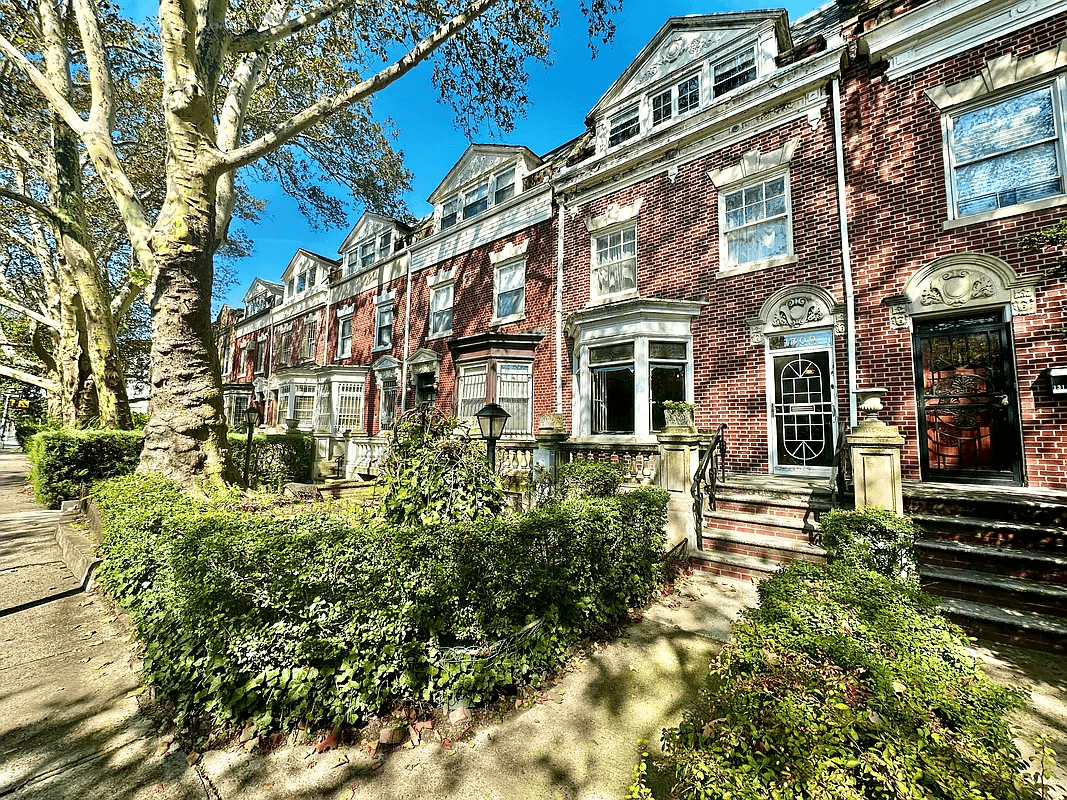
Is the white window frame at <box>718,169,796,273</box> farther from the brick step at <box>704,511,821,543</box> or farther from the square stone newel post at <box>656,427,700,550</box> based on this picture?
the brick step at <box>704,511,821,543</box>

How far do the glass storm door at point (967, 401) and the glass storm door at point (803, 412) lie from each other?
1.35m

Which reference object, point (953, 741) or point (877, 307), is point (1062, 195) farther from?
point (953, 741)

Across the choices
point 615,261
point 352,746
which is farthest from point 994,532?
point 615,261

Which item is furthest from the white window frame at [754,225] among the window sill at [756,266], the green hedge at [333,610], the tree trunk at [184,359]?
the tree trunk at [184,359]

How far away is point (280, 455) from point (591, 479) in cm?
1251

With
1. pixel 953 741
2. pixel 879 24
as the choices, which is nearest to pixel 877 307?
pixel 879 24

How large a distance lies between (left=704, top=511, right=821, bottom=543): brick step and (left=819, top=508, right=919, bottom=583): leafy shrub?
145 cm

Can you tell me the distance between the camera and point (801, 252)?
8.66m

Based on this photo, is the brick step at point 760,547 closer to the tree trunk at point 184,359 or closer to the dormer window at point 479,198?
the tree trunk at point 184,359

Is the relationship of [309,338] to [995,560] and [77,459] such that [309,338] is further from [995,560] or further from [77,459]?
[995,560]

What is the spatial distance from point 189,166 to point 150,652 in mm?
7156

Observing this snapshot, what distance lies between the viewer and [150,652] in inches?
130

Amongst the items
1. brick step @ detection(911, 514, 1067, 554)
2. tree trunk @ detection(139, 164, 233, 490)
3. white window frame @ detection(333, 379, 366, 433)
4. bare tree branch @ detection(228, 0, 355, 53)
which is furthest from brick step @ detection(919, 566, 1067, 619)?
white window frame @ detection(333, 379, 366, 433)

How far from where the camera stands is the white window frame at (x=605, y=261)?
1123 centimetres
